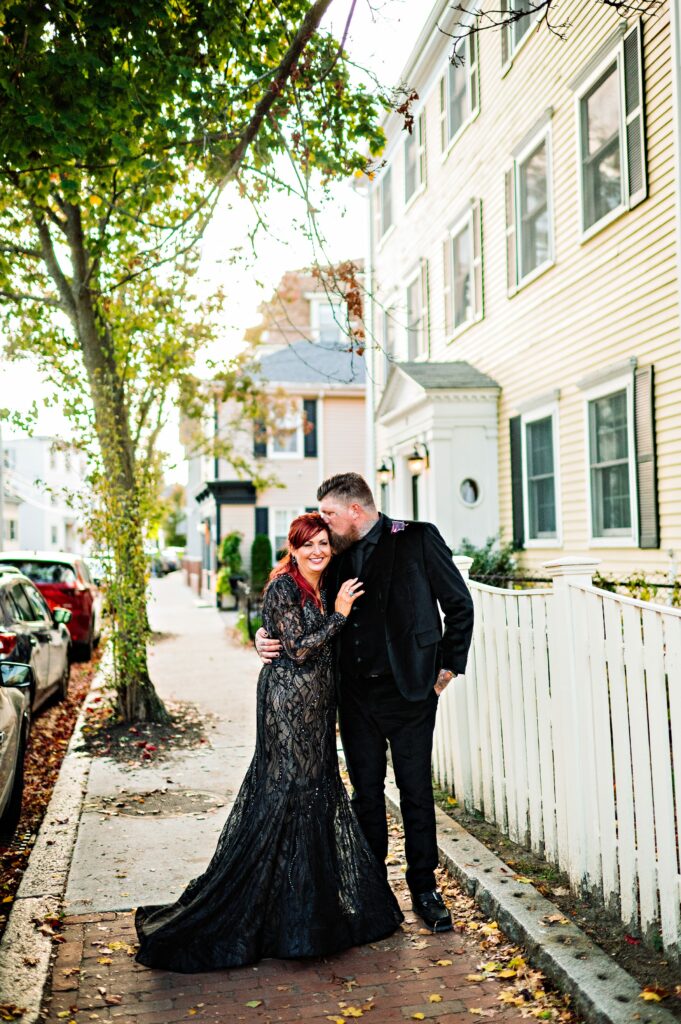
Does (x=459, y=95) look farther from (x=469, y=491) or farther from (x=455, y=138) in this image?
(x=469, y=491)

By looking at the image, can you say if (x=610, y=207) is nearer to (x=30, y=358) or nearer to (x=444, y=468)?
(x=444, y=468)

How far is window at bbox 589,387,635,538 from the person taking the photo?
1028 cm

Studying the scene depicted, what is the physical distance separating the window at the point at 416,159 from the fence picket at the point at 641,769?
15.0 m

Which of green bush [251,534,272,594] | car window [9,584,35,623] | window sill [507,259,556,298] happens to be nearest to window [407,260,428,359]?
window sill [507,259,556,298]

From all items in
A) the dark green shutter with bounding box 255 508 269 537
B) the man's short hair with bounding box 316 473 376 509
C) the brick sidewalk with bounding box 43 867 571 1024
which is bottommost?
the brick sidewalk with bounding box 43 867 571 1024

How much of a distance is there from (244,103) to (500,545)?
24.7 feet

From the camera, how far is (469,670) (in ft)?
18.5

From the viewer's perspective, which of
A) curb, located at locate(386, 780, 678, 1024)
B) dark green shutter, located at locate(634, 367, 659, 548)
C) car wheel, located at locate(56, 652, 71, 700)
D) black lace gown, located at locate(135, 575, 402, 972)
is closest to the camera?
curb, located at locate(386, 780, 678, 1024)

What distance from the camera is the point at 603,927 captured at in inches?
155

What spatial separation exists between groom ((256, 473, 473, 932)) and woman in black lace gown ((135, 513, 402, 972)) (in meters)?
0.20

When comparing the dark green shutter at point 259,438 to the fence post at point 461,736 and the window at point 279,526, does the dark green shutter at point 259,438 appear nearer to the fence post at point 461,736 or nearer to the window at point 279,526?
the window at point 279,526

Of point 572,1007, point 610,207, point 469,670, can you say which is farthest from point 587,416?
point 572,1007

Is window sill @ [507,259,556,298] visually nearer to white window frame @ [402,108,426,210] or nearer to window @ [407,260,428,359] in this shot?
window @ [407,260,428,359]

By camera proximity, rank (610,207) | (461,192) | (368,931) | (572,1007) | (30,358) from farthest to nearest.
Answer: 1. (461,192)
2. (30,358)
3. (610,207)
4. (368,931)
5. (572,1007)
